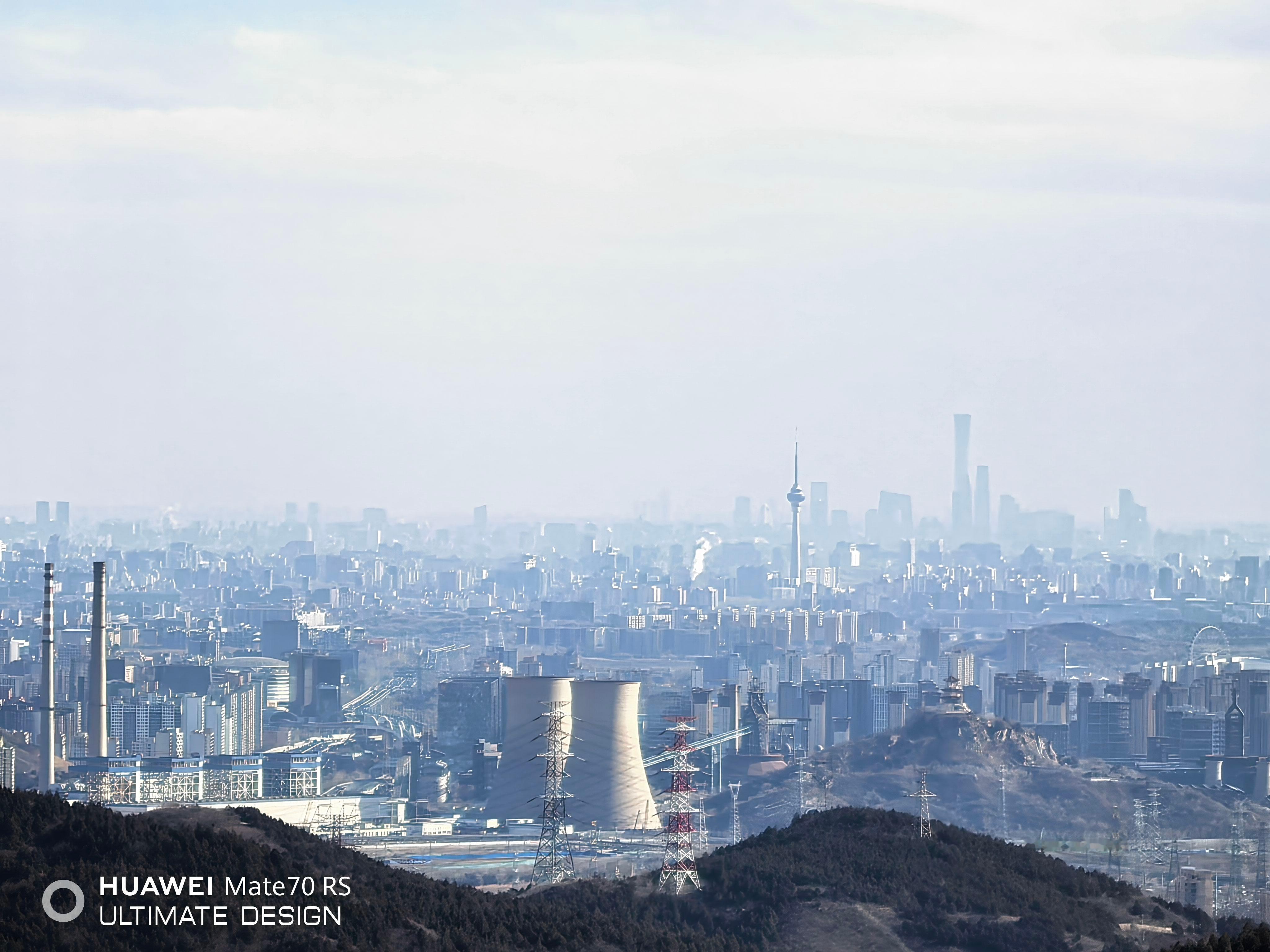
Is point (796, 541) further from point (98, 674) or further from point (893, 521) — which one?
point (98, 674)

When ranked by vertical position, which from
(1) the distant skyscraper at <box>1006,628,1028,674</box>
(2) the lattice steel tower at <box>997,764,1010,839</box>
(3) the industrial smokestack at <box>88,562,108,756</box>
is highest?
(3) the industrial smokestack at <box>88,562,108,756</box>

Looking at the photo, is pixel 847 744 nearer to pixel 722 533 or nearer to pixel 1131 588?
pixel 1131 588

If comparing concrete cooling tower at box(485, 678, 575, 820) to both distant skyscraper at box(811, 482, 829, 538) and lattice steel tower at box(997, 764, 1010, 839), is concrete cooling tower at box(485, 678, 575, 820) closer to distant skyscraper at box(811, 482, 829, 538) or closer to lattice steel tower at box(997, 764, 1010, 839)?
lattice steel tower at box(997, 764, 1010, 839)

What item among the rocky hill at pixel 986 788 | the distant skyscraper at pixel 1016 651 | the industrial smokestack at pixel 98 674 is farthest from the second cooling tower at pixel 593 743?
the distant skyscraper at pixel 1016 651

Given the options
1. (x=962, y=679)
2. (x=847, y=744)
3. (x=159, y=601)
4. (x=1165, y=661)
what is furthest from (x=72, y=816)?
(x=159, y=601)

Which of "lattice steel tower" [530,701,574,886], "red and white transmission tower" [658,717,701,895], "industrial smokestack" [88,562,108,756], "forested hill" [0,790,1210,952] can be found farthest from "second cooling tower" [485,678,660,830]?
"industrial smokestack" [88,562,108,756]

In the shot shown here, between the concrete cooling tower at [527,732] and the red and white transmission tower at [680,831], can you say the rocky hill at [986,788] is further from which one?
the red and white transmission tower at [680,831]
